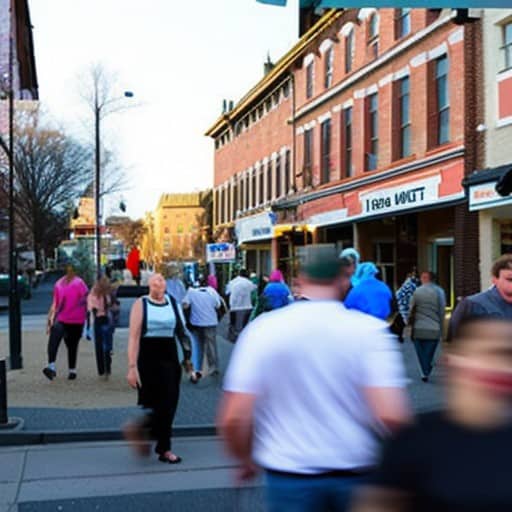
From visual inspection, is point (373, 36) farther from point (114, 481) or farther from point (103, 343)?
point (114, 481)

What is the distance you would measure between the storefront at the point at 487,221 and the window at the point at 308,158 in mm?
11309

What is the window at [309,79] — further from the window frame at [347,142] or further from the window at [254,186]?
the window at [254,186]

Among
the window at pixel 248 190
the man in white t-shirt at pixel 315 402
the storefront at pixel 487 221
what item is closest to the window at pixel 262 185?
the window at pixel 248 190

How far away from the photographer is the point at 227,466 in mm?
7051

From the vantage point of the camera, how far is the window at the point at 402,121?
20.3 meters

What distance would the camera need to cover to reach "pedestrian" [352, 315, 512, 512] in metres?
1.83

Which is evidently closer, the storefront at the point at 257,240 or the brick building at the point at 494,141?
the brick building at the point at 494,141

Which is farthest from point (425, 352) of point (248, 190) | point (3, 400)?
point (248, 190)

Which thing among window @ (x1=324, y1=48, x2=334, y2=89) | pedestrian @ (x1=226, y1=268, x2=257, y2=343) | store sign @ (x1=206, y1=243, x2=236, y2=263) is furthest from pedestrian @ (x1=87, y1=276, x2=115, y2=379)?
window @ (x1=324, y1=48, x2=334, y2=89)

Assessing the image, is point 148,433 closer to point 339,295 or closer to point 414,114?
point 339,295

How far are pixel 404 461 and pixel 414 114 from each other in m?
18.5

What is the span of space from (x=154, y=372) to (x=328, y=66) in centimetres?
2086

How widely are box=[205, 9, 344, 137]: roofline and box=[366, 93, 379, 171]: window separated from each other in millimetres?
2835

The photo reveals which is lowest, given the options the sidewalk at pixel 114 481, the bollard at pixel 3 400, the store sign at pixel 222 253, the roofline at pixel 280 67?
the sidewalk at pixel 114 481
